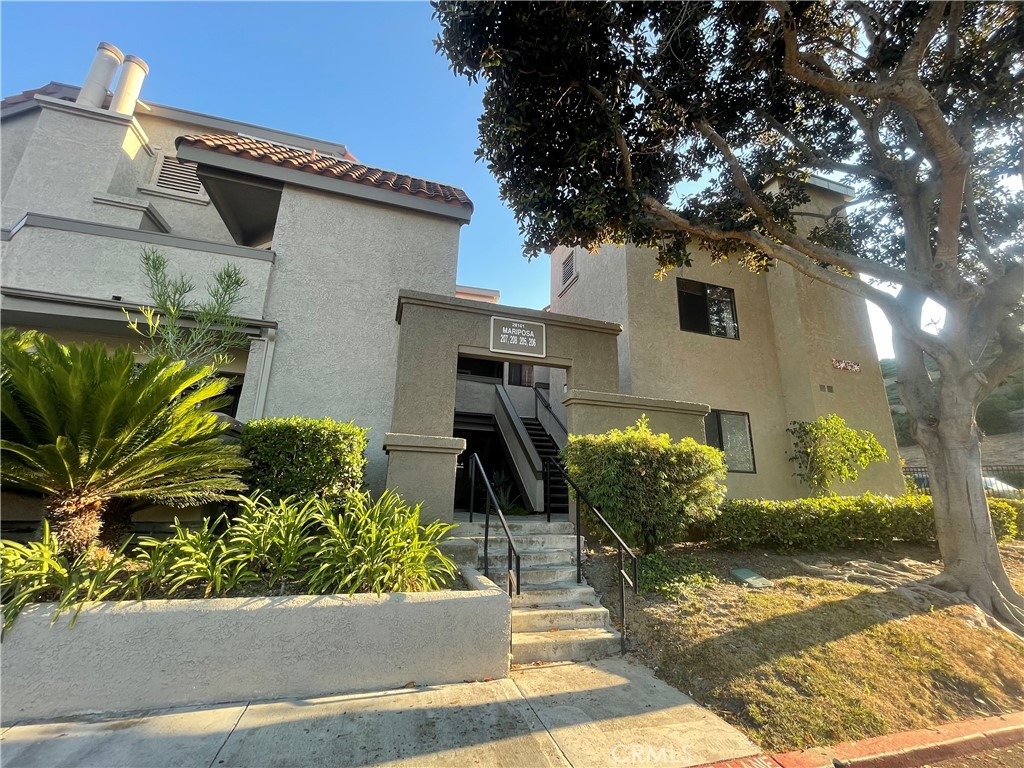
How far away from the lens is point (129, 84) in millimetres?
11516

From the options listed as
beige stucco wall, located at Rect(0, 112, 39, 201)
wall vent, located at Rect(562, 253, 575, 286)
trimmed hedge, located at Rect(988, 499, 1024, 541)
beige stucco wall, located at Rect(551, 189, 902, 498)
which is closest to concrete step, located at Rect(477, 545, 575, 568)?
beige stucco wall, located at Rect(551, 189, 902, 498)

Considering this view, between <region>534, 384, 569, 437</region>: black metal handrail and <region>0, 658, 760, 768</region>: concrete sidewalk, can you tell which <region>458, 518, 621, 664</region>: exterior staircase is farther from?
<region>534, 384, 569, 437</region>: black metal handrail

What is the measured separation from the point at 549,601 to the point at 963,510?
19.1 feet

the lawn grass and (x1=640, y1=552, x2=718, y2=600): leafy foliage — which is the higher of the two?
(x1=640, y1=552, x2=718, y2=600): leafy foliage

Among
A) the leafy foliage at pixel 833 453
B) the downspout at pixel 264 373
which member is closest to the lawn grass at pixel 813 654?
the leafy foliage at pixel 833 453

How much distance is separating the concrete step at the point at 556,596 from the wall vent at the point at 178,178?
12.5m

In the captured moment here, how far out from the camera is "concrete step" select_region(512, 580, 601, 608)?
4.90 m

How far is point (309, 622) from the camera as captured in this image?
3484 millimetres

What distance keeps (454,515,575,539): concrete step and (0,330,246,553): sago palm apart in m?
3.36

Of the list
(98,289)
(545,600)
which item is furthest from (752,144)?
(98,289)

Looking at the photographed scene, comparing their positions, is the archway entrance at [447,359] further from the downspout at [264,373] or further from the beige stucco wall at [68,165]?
the beige stucco wall at [68,165]

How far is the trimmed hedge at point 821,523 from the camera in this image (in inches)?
260

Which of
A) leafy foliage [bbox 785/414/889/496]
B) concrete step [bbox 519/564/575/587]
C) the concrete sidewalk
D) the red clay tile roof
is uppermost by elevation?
the red clay tile roof

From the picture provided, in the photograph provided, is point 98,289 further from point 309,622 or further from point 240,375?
point 309,622
